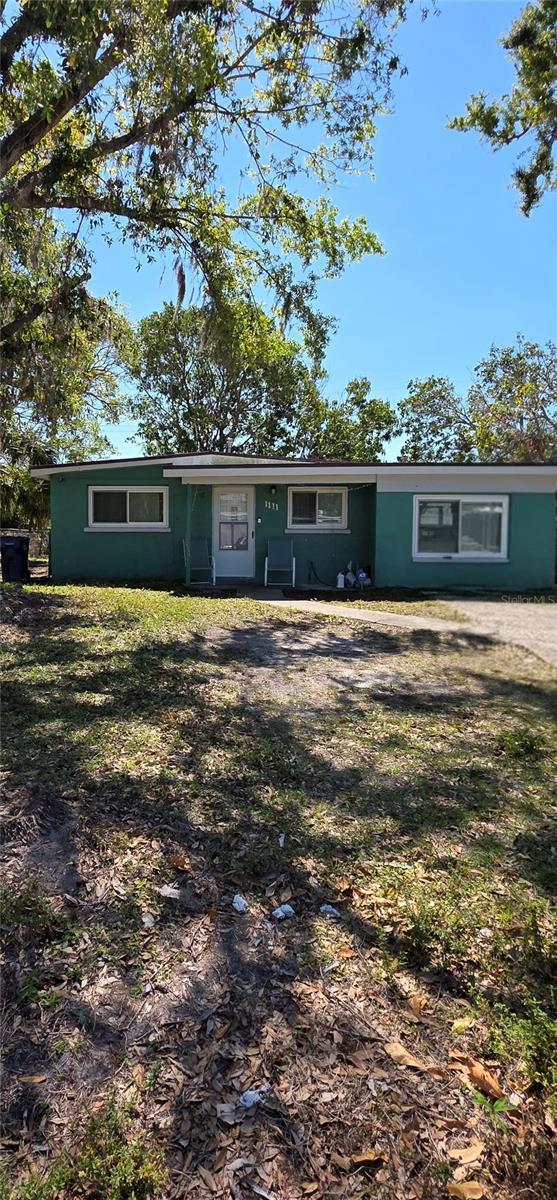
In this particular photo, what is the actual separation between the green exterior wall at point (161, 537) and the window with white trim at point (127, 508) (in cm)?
13

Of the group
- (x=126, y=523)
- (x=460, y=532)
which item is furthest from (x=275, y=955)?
(x=126, y=523)

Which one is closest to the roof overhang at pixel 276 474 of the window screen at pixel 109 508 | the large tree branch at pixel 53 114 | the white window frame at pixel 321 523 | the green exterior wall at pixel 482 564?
the white window frame at pixel 321 523

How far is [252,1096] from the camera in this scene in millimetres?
1675

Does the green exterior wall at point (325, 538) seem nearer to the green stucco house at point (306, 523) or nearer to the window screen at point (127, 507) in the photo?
the green stucco house at point (306, 523)

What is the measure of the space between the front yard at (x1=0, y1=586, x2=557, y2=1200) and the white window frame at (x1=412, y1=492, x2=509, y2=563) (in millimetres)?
9366

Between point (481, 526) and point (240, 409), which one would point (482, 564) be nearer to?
point (481, 526)

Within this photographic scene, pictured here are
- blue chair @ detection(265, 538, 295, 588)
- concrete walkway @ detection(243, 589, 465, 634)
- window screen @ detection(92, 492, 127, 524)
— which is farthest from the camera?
window screen @ detection(92, 492, 127, 524)

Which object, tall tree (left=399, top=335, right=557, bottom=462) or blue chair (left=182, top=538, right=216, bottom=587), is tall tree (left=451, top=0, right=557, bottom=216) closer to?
blue chair (left=182, top=538, right=216, bottom=587)

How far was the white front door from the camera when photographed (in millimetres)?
13812

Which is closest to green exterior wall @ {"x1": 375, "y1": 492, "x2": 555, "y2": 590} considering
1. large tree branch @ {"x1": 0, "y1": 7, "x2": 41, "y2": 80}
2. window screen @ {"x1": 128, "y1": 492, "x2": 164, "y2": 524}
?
window screen @ {"x1": 128, "y1": 492, "x2": 164, "y2": 524}

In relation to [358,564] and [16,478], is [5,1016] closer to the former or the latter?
[358,564]

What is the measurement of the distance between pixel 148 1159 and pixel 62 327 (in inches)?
381

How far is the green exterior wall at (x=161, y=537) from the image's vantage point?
45.3ft

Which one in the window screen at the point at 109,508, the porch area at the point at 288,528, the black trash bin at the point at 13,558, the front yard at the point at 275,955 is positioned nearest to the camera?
the front yard at the point at 275,955
